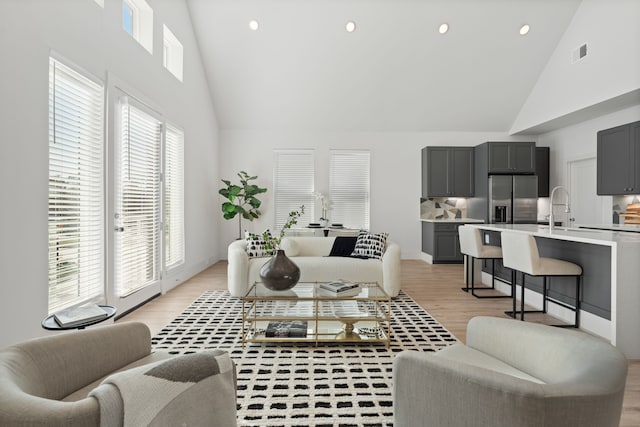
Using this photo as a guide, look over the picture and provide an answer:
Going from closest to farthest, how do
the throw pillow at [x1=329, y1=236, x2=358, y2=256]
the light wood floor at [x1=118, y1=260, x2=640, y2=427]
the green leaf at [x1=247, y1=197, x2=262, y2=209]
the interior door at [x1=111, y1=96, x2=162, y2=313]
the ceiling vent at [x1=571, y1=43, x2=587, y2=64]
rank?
1. the light wood floor at [x1=118, y1=260, x2=640, y2=427]
2. the interior door at [x1=111, y1=96, x2=162, y2=313]
3. the throw pillow at [x1=329, y1=236, x2=358, y2=256]
4. the ceiling vent at [x1=571, y1=43, x2=587, y2=64]
5. the green leaf at [x1=247, y1=197, x2=262, y2=209]

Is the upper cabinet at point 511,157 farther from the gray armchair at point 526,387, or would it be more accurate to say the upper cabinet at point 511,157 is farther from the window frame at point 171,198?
the gray armchair at point 526,387

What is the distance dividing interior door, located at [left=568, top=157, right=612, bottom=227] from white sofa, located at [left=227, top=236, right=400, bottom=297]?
12.5ft

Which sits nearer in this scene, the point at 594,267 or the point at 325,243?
the point at 594,267

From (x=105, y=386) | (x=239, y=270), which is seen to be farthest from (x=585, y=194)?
(x=105, y=386)

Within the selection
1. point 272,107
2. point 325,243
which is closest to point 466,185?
point 325,243

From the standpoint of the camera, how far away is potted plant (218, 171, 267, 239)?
6.89 meters

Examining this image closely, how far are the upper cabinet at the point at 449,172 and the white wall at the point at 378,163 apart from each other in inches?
13.9

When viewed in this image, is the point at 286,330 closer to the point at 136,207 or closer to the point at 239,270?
the point at 239,270

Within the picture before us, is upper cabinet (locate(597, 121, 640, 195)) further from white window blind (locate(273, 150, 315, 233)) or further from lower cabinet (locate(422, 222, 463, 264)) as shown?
white window blind (locate(273, 150, 315, 233))

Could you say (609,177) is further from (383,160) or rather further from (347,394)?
(347,394)

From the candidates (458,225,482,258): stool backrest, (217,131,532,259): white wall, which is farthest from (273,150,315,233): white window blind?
(458,225,482,258): stool backrest

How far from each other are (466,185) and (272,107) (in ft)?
13.8

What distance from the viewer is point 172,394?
0.94m

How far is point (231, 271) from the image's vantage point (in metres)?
4.34
